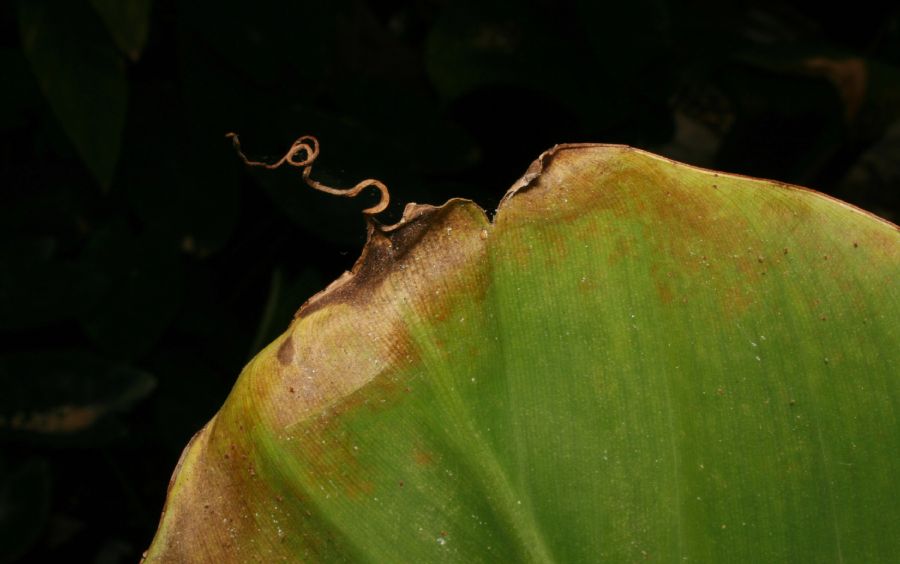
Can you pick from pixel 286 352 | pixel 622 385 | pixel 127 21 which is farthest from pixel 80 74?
pixel 622 385

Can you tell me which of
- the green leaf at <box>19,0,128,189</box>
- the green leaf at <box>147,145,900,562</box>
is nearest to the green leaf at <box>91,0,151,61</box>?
the green leaf at <box>19,0,128,189</box>

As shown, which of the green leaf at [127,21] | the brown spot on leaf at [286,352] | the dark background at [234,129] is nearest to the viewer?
the brown spot on leaf at [286,352]

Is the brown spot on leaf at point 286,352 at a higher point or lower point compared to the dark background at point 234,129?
higher

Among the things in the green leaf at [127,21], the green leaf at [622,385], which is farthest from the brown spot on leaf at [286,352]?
the green leaf at [127,21]

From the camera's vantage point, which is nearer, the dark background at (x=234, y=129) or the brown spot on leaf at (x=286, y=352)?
the brown spot on leaf at (x=286, y=352)

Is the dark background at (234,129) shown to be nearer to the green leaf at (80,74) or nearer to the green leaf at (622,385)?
the green leaf at (80,74)

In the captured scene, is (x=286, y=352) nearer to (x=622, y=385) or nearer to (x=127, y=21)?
(x=622, y=385)
